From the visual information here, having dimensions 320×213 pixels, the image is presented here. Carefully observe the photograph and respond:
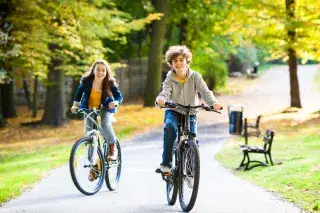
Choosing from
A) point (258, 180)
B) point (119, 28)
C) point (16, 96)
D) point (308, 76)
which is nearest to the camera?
point (258, 180)

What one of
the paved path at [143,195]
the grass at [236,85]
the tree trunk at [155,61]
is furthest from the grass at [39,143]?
the grass at [236,85]

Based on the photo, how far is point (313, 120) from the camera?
2373 cm

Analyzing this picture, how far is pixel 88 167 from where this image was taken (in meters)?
9.65

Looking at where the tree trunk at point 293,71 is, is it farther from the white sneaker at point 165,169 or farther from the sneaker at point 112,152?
the white sneaker at point 165,169

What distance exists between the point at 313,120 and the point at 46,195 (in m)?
15.7

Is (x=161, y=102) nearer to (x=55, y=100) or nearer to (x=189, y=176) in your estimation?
(x=189, y=176)

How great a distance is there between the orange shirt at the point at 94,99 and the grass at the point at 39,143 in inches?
63.1

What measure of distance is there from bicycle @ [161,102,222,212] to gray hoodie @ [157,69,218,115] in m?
0.20

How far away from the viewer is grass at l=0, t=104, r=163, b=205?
38.8 feet

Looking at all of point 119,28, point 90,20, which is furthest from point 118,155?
point 119,28

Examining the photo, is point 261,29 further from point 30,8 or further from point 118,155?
point 118,155

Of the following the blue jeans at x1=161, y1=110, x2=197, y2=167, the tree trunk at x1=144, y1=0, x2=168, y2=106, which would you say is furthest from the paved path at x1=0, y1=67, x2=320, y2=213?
the tree trunk at x1=144, y1=0, x2=168, y2=106

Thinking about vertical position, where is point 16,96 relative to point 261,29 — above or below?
below

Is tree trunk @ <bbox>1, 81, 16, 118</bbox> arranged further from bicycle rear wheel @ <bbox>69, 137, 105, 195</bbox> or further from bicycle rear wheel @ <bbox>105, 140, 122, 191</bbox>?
bicycle rear wheel @ <bbox>69, 137, 105, 195</bbox>
